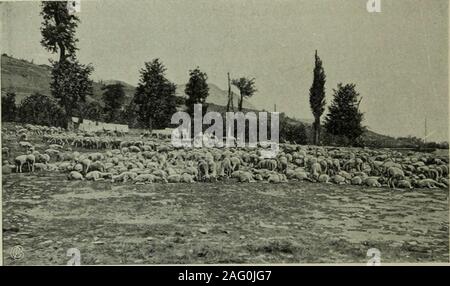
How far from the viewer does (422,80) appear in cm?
632

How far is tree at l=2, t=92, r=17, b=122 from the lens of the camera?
20.7ft

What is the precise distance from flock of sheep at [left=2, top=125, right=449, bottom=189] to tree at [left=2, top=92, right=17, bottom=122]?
0.19 metres

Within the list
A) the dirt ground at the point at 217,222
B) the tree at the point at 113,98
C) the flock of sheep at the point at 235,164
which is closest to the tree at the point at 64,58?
the tree at the point at 113,98

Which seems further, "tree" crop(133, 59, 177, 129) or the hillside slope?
"tree" crop(133, 59, 177, 129)

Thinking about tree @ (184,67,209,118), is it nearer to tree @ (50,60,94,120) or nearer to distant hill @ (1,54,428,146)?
distant hill @ (1,54,428,146)

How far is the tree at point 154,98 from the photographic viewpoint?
6.44 metres

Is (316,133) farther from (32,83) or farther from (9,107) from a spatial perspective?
(9,107)

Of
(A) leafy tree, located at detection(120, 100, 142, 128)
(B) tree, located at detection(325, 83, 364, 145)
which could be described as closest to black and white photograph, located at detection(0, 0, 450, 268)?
(B) tree, located at detection(325, 83, 364, 145)

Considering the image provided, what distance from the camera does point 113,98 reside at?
257 inches

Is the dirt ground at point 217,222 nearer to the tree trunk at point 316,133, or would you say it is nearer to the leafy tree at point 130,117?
the tree trunk at point 316,133

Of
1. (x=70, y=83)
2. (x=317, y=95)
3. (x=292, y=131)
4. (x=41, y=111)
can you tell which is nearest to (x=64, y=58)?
(x=70, y=83)

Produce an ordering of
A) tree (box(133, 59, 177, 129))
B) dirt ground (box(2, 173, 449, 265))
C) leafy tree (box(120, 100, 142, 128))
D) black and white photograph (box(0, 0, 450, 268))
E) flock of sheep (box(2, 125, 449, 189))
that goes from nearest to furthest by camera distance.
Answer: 1. dirt ground (box(2, 173, 449, 265))
2. black and white photograph (box(0, 0, 450, 268))
3. flock of sheep (box(2, 125, 449, 189))
4. tree (box(133, 59, 177, 129))
5. leafy tree (box(120, 100, 142, 128))
